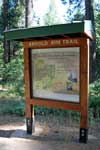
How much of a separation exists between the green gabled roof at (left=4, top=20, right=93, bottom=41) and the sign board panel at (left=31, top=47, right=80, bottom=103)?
0.55m

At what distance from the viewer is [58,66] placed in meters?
6.27

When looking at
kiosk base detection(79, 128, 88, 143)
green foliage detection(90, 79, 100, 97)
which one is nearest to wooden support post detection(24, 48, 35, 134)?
kiosk base detection(79, 128, 88, 143)

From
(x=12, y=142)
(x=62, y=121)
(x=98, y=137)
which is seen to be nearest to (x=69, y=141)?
(x=98, y=137)

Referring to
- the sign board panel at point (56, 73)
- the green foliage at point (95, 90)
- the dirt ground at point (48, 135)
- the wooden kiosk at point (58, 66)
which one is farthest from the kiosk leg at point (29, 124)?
the green foliage at point (95, 90)

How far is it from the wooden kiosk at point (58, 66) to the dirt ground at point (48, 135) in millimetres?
255

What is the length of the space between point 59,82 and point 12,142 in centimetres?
157

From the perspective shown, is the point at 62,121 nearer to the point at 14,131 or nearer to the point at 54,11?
the point at 14,131

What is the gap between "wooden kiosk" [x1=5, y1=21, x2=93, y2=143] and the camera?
18.8 feet

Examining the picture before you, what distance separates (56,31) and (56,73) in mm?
1134

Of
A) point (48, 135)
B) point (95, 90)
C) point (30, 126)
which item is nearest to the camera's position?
point (48, 135)

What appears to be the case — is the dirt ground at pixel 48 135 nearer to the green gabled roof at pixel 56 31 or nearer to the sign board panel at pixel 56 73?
the sign board panel at pixel 56 73

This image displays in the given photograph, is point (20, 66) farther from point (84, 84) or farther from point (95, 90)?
point (84, 84)

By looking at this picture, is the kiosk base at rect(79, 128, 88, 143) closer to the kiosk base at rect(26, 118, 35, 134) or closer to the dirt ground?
the dirt ground

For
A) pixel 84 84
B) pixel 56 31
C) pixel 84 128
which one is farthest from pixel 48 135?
pixel 56 31
